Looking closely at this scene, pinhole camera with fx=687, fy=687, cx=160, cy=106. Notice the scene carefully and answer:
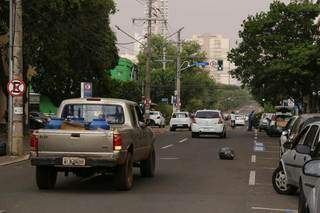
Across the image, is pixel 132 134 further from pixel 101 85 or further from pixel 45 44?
pixel 101 85

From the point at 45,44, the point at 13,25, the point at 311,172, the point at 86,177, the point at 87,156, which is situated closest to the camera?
the point at 311,172

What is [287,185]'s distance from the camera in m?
13.2

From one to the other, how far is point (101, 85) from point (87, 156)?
36.3m

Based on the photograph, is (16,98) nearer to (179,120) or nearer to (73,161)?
(73,161)

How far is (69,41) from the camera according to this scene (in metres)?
37.8

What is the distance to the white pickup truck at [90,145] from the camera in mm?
12820

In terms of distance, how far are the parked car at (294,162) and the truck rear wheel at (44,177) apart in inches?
175

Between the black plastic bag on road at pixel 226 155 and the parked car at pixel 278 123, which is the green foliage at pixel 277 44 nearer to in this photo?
the parked car at pixel 278 123

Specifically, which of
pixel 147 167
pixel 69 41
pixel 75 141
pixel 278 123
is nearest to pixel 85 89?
pixel 69 41

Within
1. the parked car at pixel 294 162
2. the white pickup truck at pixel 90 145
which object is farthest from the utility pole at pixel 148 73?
the parked car at pixel 294 162

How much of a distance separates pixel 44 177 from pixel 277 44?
30.7 m

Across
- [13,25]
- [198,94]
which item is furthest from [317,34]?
[198,94]

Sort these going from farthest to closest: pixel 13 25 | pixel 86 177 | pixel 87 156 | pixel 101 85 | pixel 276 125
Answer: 1. pixel 101 85
2. pixel 276 125
3. pixel 13 25
4. pixel 86 177
5. pixel 87 156

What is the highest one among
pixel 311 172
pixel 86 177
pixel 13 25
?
pixel 13 25
